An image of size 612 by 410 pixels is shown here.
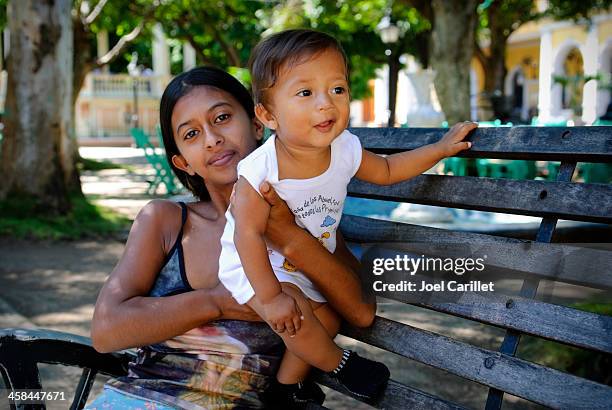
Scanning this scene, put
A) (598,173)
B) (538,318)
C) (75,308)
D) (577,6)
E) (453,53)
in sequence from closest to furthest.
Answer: (538,318), (75,308), (598,173), (453,53), (577,6)

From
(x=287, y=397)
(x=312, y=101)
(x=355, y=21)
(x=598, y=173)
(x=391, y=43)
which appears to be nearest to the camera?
(x=312, y=101)

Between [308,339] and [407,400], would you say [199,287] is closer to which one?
[308,339]

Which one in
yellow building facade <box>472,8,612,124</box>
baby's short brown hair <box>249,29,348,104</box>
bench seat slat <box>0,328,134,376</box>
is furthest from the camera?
yellow building facade <box>472,8,612,124</box>

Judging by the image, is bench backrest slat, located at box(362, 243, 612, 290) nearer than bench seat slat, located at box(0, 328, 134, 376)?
Yes

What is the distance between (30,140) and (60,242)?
145cm

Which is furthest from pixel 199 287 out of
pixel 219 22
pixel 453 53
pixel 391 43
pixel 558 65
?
pixel 558 65

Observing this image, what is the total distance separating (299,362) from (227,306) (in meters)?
0.24

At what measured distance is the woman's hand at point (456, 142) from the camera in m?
1.94

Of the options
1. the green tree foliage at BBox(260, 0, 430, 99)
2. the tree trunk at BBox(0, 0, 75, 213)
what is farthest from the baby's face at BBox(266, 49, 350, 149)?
the green tree foliage at BBox(260, 0, 430, 99)

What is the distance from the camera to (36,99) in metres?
8.88

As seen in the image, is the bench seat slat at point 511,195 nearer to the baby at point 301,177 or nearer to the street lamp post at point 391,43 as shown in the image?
the baby at point 301,177

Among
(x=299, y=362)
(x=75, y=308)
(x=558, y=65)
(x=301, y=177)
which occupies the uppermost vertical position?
(x=558, y=65)

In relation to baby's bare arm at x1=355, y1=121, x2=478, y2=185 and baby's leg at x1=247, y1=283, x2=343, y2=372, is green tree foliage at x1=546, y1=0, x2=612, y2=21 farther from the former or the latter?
baby's leg at x1=247, y1=283, x2=343, y2=372

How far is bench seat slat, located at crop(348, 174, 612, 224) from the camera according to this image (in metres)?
1.71
